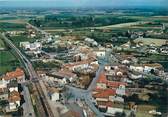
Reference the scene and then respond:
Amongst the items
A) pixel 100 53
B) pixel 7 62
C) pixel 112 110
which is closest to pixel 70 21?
pixel 100 53

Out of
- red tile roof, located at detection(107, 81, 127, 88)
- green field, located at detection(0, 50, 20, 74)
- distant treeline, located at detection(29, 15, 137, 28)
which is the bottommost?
red tile roof, located at detection(107, 81, 127, 88)

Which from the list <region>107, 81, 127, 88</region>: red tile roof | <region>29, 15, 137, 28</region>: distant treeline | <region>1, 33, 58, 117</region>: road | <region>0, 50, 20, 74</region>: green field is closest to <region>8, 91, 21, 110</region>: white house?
<region>1, 33, 58, 117</region>: road

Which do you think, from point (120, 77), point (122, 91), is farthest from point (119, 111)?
point (120, 77)

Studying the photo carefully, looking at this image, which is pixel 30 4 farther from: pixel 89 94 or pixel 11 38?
pixel 89 94

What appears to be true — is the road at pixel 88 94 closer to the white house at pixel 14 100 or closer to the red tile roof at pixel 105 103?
the red tile roof at pixel 105 103

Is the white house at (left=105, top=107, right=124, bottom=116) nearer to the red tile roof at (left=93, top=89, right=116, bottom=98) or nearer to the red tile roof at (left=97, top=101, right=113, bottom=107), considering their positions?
the red tile roof at (left=97, top=101, right=113, bottom=107)

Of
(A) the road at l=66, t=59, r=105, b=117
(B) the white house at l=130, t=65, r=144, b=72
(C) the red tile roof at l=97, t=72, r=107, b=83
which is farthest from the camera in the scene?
(B) the white house at l=130, t=65, r=144, b=72

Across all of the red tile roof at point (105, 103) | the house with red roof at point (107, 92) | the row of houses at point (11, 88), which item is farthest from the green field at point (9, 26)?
the red tile roof at point (105, 103)

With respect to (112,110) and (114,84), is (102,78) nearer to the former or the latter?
(114,84)

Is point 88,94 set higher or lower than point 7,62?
lower
